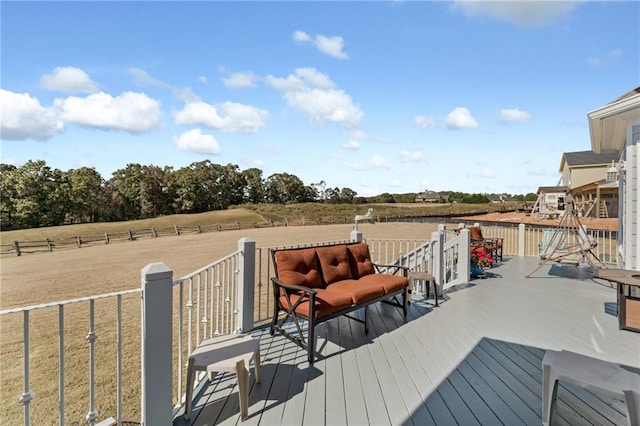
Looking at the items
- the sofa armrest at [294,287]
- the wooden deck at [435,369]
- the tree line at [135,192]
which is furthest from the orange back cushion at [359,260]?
the tree line at [135,192]

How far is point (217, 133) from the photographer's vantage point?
23453 mm

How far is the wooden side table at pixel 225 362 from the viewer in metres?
2.07

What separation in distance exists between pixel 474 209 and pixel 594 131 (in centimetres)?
3161

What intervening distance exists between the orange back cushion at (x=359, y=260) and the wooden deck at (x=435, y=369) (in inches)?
24.0

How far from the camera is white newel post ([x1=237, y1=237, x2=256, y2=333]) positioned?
3494mm

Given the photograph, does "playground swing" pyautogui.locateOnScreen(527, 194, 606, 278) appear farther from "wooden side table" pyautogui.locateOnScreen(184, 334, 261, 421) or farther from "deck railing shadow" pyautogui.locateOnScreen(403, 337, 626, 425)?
"wooden side table" pyautogui.locateOnScreen(184, 334, 261, 421)

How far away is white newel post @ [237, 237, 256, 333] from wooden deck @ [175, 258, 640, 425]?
9.8 inches

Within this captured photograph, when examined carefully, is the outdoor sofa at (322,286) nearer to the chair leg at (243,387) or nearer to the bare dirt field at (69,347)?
the chair leg at (243,387)

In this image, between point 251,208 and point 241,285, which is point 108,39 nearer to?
point 241,285

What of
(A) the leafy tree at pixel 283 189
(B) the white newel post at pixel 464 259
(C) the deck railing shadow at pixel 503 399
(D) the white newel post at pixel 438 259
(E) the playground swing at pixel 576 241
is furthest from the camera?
(A) the leafy tree at pixel 283 189

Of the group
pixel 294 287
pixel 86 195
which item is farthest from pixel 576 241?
pixel 86 195

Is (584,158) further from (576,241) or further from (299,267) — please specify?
(299,267)

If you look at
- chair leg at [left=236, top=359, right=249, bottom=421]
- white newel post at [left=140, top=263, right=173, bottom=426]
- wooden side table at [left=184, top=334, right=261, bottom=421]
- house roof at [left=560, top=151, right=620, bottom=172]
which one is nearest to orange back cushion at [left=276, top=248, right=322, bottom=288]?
wooden side table at [left=184, top=334, right=261, bottom=421]

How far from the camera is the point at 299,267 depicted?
11.9 ft
